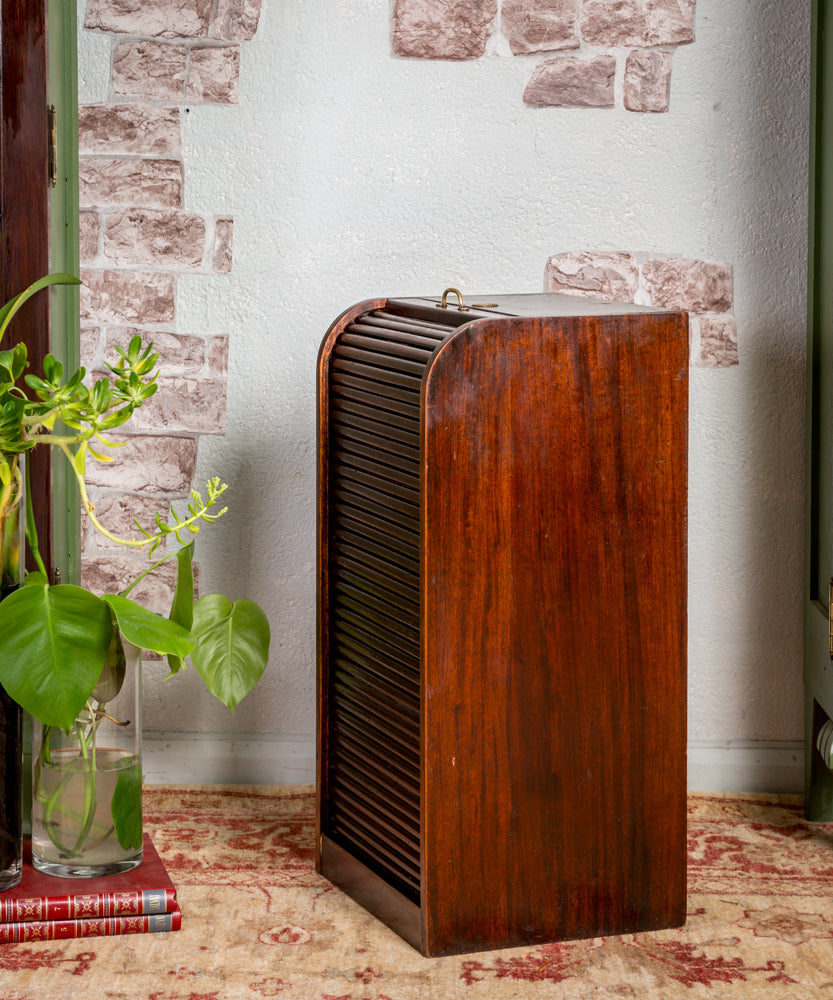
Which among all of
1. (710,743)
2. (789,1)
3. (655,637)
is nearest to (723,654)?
(710,743)

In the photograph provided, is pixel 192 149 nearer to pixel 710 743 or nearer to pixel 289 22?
pixel 289 22

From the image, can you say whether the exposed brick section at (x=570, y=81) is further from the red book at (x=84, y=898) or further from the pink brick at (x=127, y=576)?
the red book at (x=84, y=898)

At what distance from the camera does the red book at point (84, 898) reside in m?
2.14

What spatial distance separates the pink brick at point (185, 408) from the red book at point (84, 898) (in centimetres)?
95

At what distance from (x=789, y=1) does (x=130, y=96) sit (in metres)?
1.33

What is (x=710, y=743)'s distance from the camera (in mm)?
2904

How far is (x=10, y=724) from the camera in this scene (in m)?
2.19

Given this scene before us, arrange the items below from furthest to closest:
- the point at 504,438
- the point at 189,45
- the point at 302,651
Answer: the point at 302,651, the point at 189,45, the point at 504,438

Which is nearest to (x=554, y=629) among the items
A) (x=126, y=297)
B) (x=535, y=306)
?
(x=535, y=306)

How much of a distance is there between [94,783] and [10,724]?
166 millimetres

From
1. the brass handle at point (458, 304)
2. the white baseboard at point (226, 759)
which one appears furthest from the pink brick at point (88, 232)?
the white baseboard at point (226, 759)

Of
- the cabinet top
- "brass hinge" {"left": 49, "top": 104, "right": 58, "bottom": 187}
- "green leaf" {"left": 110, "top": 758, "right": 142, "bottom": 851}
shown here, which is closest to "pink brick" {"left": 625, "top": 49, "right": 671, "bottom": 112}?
the cabinet top

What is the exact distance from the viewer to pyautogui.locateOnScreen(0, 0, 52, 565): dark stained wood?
2430 millimetres

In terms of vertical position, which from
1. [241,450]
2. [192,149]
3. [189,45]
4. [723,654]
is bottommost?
[723,654]
